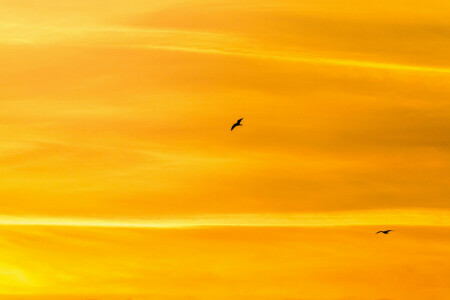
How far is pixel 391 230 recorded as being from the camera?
233 feet
